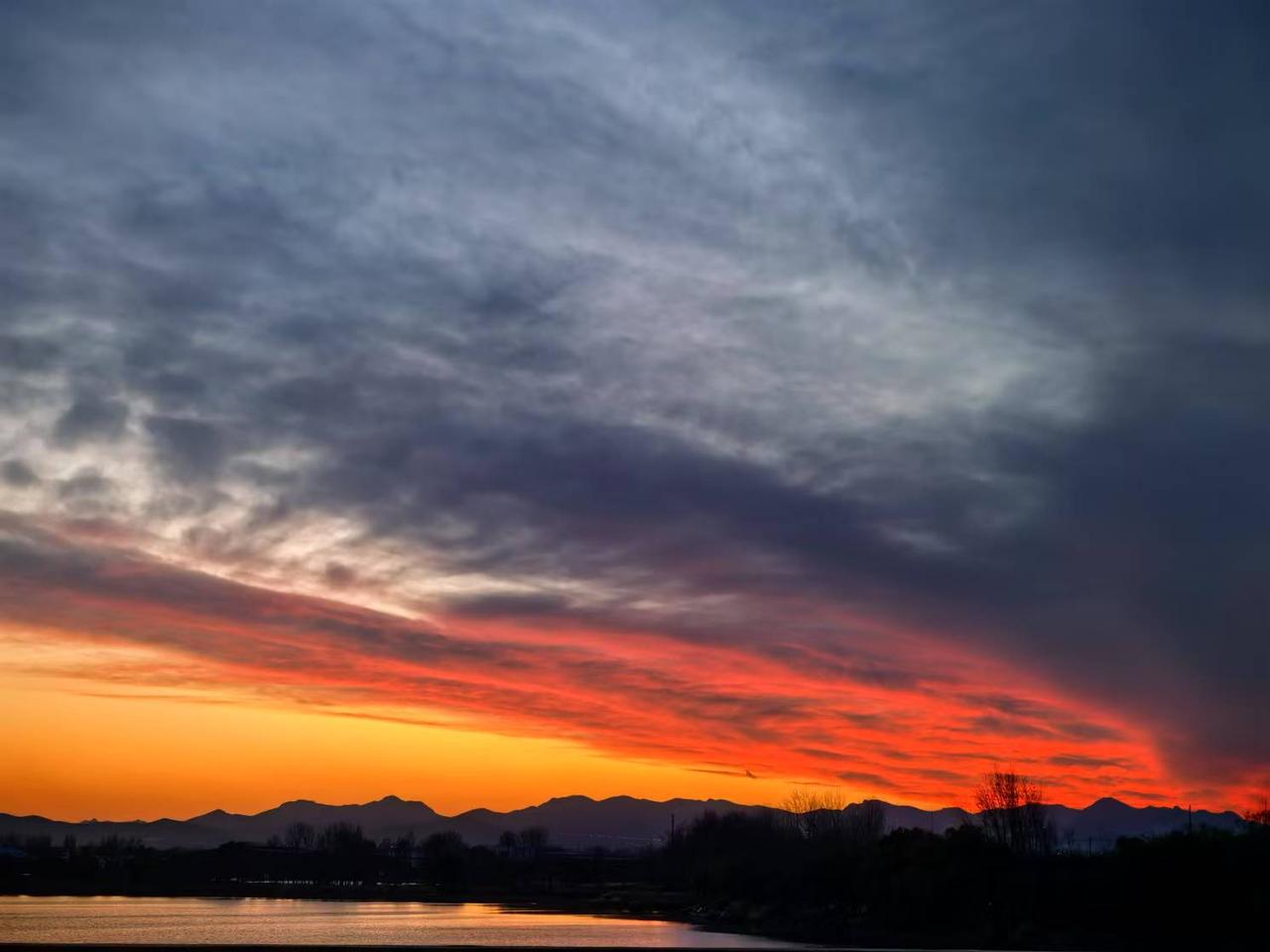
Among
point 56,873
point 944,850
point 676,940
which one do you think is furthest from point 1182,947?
point 56,873

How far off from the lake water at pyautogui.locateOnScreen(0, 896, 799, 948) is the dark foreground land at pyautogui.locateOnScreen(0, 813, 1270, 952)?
29.1 ft

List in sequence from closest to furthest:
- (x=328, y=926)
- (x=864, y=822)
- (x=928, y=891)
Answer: (x=928, y=891)
(x=328, y=926)
(x=864, y=822)

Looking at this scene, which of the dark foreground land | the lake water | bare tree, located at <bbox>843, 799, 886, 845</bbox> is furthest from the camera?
bare tree, located at <bbox>843, 799, 886, 845</bbox>

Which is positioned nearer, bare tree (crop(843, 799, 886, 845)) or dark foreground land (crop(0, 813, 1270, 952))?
dark foreground land (crop(0, 813, 1270, 952))

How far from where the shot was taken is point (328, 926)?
78500 mm

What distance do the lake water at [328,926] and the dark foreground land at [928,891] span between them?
8867 millimetres

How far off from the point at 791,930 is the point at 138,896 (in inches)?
3799

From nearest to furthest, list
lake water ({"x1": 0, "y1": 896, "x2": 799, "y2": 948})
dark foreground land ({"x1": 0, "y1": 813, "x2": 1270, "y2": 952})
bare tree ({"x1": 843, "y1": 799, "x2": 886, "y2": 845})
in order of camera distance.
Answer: lake water ({"x1": 0, "y1": 896, "x2": 799, "y2": 948})
dark foreground land ({"x1": 0, "y1": 813, "x2": 1270, "y2": 952})
bare tree ({"x1": 843, "y1": 799, "x2": 886, "y2": 845})

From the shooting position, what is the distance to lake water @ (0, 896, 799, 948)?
64.3 metres

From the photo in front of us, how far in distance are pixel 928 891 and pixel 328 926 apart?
38685mm

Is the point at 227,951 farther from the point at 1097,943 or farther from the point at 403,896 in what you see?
the point at 403,896

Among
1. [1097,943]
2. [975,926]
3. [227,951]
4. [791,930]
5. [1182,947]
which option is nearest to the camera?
[227,951]

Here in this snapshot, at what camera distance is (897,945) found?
66.2 meters

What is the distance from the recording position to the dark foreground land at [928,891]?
212ft
